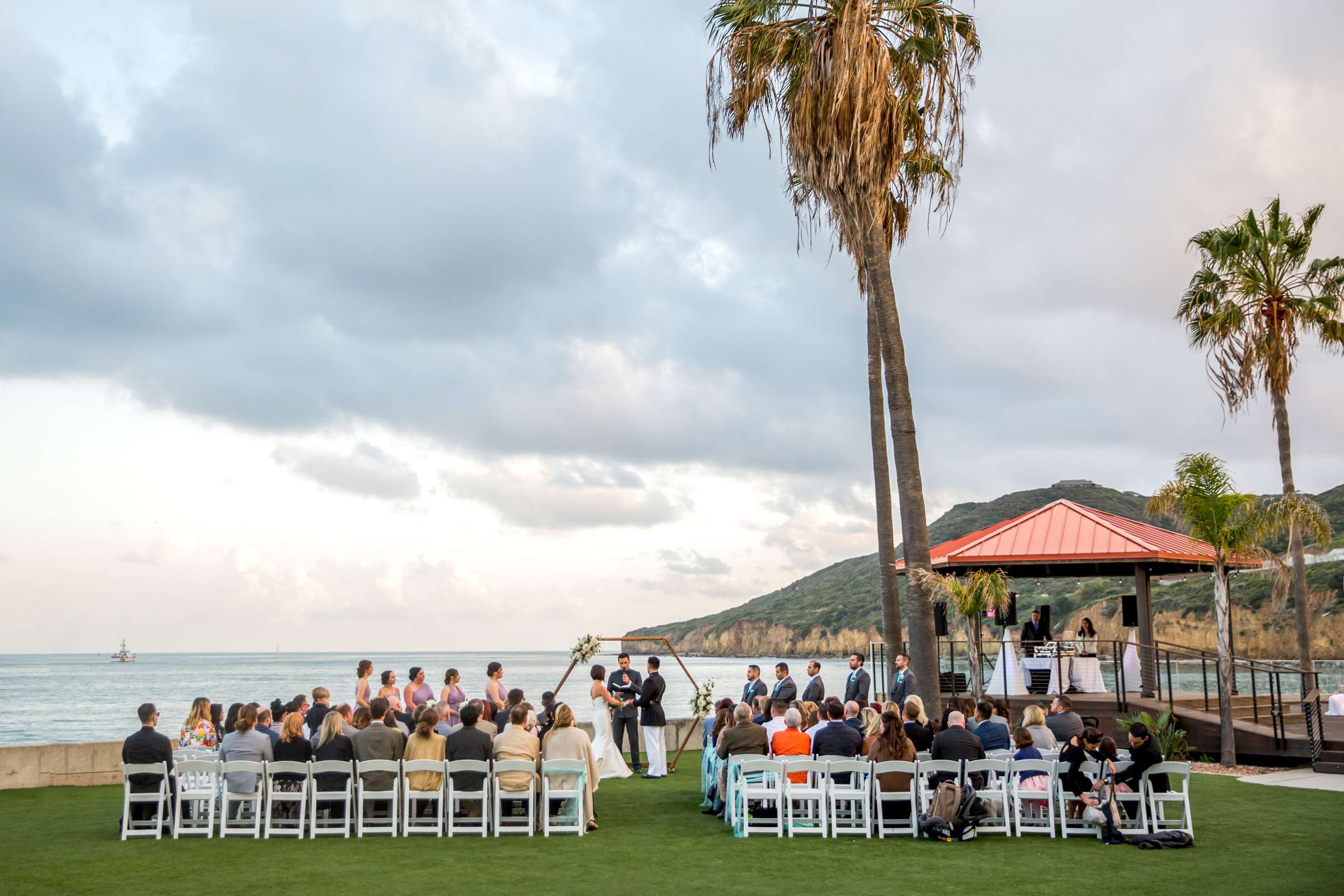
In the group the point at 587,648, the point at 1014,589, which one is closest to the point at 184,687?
the point at 1014,589

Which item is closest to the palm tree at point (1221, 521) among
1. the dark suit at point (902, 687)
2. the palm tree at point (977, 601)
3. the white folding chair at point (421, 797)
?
the palm tree at point (977, 601)

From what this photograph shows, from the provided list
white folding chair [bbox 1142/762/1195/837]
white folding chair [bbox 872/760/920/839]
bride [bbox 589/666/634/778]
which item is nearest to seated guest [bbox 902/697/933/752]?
white folding chair [bbox 872/760/920/839]

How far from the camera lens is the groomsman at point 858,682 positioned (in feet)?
50.6

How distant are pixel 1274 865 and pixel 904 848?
2.91m

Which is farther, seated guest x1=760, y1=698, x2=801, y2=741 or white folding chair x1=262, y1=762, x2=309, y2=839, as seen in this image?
seated guest x1=760, y1=698, x2=801, y2=741

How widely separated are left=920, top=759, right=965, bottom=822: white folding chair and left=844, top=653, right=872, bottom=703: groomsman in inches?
187

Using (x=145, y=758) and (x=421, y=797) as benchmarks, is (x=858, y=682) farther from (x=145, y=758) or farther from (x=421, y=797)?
(x=145, y=758)

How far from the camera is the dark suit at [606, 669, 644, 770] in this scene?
51.9 ft

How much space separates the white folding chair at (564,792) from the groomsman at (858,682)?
5.84 meters

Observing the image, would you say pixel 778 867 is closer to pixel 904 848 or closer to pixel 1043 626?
pixel 904 848

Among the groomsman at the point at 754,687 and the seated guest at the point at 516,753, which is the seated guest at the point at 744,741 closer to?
the seated guest at the point at 516,753

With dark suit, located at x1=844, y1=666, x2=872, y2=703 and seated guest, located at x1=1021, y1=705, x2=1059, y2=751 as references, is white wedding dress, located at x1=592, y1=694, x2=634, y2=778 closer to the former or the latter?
dark suit, located at x1=844, y1=666, x2=872, y2=703

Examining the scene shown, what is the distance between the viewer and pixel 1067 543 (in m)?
19.5

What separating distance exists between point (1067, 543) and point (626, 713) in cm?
892
